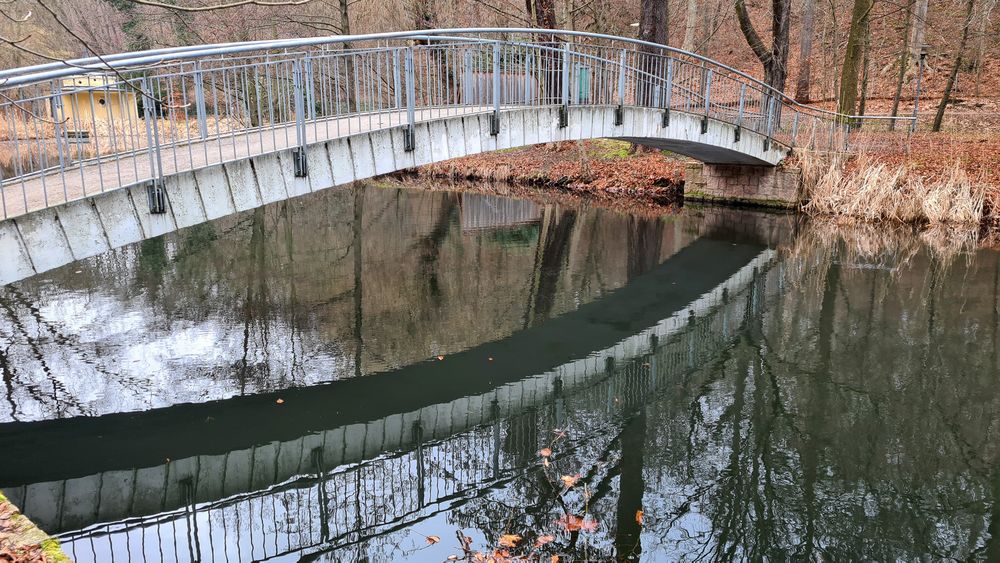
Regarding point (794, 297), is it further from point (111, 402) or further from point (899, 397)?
point (111, 402)

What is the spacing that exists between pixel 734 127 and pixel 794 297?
551 cm

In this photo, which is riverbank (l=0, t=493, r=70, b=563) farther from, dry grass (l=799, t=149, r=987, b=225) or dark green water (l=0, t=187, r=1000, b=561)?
dry grass (l=799, t=149, r=987, b=225)

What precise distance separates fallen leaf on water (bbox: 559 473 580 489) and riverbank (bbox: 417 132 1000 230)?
1350 cm

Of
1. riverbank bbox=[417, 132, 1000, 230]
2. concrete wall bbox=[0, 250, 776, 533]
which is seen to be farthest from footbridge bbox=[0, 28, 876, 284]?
riverbank bbox=[417, 132, 1000, 230]

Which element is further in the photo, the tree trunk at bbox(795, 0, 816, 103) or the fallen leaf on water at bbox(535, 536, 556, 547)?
the tree trunk at bbox(795, 0, 816, 103)

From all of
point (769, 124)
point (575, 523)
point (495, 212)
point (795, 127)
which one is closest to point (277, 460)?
point (575, 523)

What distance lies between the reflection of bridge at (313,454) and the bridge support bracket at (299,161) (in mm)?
2329

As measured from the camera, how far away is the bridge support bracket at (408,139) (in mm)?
9344

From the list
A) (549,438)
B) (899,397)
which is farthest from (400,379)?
(899,397)

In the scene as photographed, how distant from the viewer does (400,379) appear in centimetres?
836

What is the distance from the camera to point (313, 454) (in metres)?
6.63

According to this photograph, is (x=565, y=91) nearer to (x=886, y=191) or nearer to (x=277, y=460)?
(x=277, y=460)

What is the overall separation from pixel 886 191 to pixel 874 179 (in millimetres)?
360

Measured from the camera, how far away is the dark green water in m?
5.48
